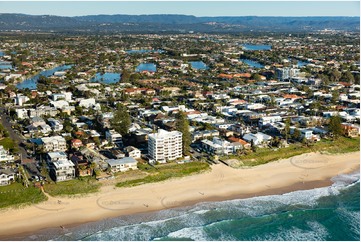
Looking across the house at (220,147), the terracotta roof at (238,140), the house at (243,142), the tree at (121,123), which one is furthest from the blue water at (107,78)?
the house at (220,147)

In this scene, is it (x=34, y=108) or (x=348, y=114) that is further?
(x=34, y=108)

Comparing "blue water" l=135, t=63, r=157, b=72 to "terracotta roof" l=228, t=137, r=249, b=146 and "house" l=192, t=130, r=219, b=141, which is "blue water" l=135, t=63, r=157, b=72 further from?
"terracotta roof" l=228, t=137, r=249, b=146

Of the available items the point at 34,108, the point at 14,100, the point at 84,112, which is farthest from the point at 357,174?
the point at 14,100

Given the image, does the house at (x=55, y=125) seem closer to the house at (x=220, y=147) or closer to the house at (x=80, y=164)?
the house at (x=80, y=164)

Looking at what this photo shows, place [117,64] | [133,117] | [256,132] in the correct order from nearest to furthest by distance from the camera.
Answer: [256,132] → [133,117] → [117,64]

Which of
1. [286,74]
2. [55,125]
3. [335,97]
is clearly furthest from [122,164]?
[286,74]

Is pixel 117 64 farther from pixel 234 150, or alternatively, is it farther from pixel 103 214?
pixel 103 214
